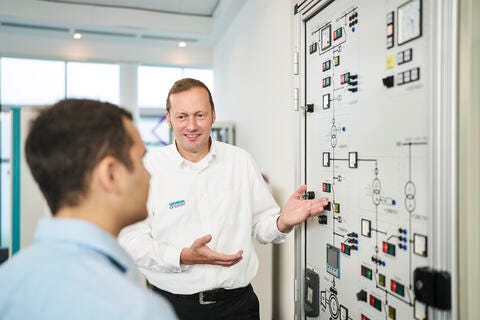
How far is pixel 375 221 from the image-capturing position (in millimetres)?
1083

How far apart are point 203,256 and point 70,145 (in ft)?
2.51

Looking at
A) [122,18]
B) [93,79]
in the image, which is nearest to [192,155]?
[122,18]

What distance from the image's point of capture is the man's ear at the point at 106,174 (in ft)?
2.24

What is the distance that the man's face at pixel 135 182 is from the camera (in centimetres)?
73

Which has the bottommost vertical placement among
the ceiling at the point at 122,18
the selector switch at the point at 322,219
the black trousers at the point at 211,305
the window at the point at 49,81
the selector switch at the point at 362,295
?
the black trousers at the point at 211,305

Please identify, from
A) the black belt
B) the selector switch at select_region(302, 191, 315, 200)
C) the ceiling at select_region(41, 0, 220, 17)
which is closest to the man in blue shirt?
the black belt

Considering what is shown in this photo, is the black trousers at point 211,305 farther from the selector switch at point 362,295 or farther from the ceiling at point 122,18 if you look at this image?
the ceiling at point 122,18

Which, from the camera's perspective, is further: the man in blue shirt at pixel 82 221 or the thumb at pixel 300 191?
the thumb at pixel 300 191

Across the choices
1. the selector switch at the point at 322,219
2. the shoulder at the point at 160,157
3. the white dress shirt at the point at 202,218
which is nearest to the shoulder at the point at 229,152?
the white dress shirt at the point at 202,218

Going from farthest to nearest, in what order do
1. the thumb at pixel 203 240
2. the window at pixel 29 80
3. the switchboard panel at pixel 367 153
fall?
the window at pixel 29 80, the thumb at pixel 203 240, the switchboard panel at pixel 367 153

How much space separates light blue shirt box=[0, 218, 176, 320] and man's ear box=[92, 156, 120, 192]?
12cm

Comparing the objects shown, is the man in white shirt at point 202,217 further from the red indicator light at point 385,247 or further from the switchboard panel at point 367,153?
the red indicator light at point 385,247

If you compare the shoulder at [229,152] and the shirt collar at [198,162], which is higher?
the shoulder at [229,152]

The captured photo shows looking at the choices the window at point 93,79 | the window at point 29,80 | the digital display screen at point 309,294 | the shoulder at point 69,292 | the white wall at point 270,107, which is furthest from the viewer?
the window at point 93,79
